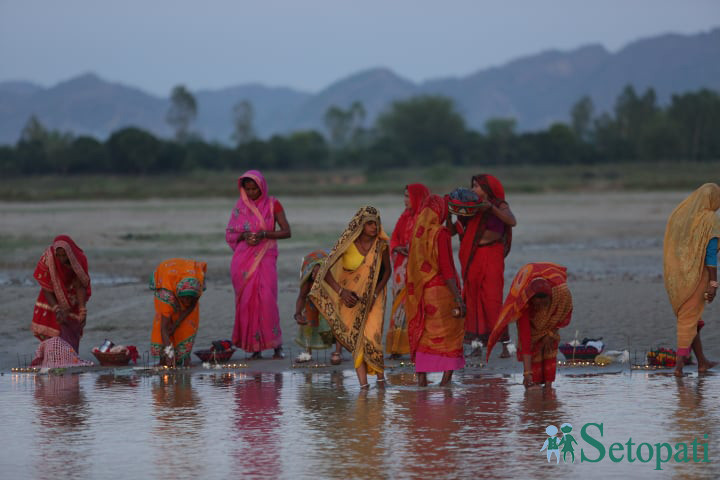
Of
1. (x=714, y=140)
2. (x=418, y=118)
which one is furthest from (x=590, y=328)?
(x=418, y=118)

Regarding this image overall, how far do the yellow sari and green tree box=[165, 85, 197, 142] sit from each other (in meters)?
114

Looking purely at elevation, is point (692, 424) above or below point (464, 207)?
below

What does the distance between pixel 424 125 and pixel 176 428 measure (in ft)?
311

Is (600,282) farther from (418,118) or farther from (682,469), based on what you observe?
(418,118)

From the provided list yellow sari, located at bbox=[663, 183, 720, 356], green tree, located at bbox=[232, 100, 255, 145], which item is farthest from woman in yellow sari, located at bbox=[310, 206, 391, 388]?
green tree, located at bbox=[232, 100, 255, 145]

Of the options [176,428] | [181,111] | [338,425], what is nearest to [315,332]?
[338,425]

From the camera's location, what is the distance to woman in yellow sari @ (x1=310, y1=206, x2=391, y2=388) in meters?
8.66

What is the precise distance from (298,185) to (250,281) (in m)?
46.0

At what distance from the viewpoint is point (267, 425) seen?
293 inches

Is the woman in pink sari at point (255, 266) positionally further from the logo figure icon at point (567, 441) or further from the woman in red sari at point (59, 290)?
the logo figure icon at point (567, 441)

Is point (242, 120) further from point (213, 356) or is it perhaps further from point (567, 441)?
point (567, 441)

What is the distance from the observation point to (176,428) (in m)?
7.36

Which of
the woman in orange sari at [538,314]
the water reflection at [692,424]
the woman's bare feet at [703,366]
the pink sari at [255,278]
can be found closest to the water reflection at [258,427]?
the pink sari at [255,278]

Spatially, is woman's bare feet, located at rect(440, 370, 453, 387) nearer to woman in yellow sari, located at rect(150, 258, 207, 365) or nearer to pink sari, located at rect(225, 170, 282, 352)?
pink sari, located at rect(225, 170, 282, 352)
